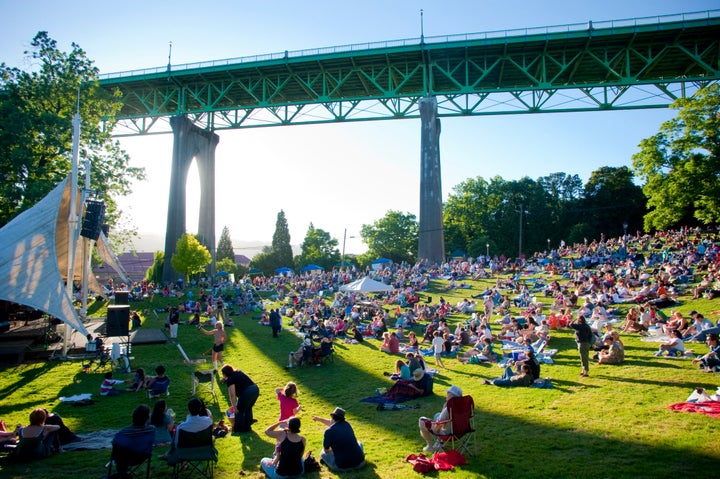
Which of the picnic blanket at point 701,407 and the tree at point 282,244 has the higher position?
the tree at point 282,244

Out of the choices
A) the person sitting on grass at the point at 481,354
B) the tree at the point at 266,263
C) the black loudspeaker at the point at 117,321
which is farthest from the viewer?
the tree at the point at 266,263

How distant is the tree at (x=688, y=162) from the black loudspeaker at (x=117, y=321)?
33.0 meters

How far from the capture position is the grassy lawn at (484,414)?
21.7 ft

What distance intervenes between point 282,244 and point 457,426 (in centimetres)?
7033

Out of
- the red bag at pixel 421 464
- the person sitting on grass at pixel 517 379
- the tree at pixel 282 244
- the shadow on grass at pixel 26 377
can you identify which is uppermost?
the tree at pixel 282 244

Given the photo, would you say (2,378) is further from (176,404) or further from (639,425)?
(639,425)

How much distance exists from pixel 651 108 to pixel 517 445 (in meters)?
40.7

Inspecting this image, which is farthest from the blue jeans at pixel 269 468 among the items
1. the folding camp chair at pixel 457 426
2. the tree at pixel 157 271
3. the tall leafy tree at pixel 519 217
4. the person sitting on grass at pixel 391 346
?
the tall leafy tree at pixel 519 217

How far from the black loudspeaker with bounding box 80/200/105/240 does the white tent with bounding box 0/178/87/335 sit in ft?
3.18

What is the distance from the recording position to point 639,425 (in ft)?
26.1

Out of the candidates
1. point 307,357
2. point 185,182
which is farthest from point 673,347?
point 185,182

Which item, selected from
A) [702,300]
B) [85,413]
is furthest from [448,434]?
[702,300]

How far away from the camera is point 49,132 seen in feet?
77.1

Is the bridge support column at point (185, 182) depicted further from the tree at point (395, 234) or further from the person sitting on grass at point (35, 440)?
the person sitting on grass at point (35, 440)
